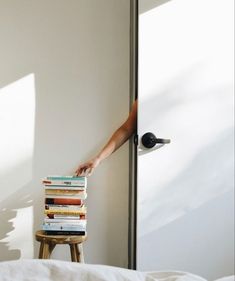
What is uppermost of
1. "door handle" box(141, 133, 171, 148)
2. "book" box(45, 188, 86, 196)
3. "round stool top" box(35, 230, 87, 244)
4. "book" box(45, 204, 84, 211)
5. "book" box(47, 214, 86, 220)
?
"door handle" box(141, 133, 171, 148)

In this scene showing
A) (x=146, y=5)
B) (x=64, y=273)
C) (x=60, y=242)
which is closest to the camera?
(x=64, y=273)

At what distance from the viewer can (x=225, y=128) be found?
2.35m

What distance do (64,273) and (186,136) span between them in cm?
139

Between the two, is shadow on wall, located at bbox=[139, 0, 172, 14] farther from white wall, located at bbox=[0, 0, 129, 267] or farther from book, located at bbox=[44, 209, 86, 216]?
book, located at bbox=[44, 209, 86, 216]

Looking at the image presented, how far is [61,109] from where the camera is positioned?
244cm

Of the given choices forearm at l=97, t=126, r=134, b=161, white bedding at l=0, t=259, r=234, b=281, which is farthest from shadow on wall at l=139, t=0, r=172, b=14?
white bedding at l=0, t=259, r=234, b=281

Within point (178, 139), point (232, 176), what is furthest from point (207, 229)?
point (178, 139)

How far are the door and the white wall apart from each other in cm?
23

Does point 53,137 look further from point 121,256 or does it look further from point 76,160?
point 121,256

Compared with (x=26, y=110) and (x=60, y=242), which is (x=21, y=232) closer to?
(x=60, y=242)

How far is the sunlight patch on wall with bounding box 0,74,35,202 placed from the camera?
239 cm

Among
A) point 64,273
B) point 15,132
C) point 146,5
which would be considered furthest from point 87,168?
point 64,273

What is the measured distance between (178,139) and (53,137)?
2.23 feet

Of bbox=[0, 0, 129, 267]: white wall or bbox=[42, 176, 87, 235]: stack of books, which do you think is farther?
bbox=[0, 0, 129, 267]: white wall
